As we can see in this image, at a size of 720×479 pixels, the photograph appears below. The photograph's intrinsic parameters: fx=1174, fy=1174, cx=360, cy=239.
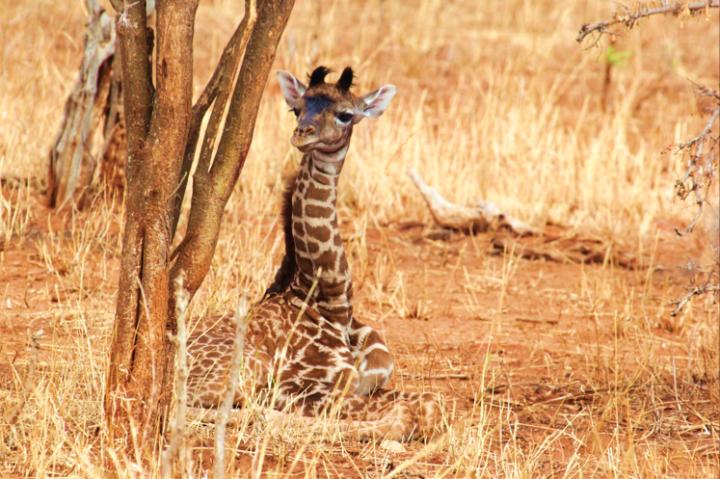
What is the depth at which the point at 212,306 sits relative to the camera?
698 cm

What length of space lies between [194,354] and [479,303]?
2.99 meters

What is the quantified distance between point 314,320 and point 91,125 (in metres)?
3.66

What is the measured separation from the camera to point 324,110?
6.14 metres

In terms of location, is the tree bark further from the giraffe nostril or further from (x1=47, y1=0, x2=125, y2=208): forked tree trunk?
(x1=47, y1=0, x2=125, y2=208): forked tree trunk

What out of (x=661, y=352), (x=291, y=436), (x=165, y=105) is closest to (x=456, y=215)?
(x=661, y=352)

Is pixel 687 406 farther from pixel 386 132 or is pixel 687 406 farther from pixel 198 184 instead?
pixel 386 132

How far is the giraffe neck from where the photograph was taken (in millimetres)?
6246

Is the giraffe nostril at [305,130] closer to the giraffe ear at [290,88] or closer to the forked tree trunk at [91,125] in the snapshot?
the giraffe ear at [290,88]

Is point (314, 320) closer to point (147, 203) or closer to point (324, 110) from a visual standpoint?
point (324, 110)

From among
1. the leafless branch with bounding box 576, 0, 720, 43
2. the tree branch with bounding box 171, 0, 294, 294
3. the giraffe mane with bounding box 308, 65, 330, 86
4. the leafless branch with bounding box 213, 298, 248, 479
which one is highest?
the leafless branch with bounding box 576, 0, 720, 43

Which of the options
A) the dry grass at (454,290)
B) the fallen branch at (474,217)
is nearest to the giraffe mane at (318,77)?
A: the dry grass at (454,290)

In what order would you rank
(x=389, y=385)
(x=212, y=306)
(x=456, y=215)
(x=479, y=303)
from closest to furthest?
(x=389, y=385) → (x=212, y=306) → (x=479, y=303) → (x=456, y=215)

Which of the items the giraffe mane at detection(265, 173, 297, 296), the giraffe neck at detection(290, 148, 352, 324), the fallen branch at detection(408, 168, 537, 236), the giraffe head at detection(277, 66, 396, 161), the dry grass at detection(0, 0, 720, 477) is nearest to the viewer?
the dry grass at detection(0, 0, 720, 477)

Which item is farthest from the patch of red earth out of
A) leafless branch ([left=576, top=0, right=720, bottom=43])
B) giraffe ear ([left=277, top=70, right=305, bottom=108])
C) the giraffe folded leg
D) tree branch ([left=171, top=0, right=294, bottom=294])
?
giraffe ear ([left=277, top=70, right=305, bottom=108])
